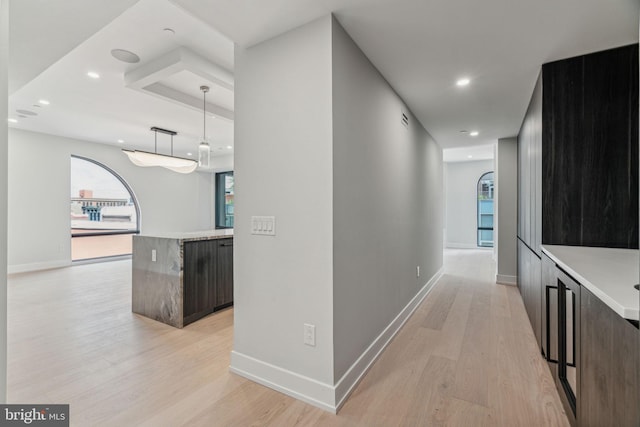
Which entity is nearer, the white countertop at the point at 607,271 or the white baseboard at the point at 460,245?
the white countertop at the point at 607,271

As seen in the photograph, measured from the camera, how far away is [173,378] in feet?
6.97

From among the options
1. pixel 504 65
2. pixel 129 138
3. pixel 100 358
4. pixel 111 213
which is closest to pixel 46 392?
pixel 100 358

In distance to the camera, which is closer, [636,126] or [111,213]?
[636,126]

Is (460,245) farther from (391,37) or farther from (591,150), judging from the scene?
(391,37)

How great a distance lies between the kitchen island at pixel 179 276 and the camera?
10.2 ft

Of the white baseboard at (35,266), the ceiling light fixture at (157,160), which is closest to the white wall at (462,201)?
the ceiling light fixture at (157,160)

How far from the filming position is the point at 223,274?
3.61 m

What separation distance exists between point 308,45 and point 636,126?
2336 millimetres

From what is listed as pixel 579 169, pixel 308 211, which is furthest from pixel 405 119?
pixel 308 211

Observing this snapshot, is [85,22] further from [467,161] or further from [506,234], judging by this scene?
[467,161]

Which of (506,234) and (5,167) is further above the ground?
(5,167)

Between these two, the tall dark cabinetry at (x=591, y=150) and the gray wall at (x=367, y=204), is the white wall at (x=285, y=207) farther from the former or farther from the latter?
the tall dark cabinetry at (x=591, y=150)

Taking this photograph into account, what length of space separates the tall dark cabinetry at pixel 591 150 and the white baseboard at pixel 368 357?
149 cm

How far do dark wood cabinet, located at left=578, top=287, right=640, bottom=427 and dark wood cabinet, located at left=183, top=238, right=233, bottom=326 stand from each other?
3.16 metres
